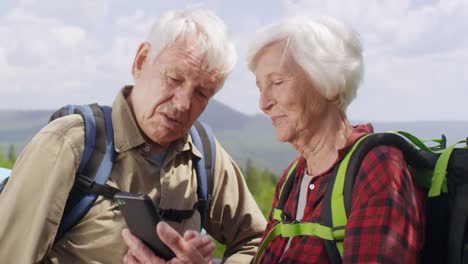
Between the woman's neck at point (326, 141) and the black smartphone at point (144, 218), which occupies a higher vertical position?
the woman's neck at point (326, 141)

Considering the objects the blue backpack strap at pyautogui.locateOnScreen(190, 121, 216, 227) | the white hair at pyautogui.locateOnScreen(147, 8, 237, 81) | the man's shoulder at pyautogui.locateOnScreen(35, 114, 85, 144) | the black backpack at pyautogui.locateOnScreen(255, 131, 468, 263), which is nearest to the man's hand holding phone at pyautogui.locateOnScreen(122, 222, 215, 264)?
the black backpack at pyautogui.locateOnScreen(255, 131, 468, 263)

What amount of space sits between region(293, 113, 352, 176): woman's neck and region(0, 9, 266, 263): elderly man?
20.8 inches

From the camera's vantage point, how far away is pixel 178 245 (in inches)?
67.6

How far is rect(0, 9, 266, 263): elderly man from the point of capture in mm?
2035

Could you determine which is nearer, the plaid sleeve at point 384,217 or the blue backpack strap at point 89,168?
the plaid sleeve at point 384,217

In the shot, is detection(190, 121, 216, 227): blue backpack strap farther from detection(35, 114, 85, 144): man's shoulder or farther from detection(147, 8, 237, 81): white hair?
detection(35, 114, 85, 144): man's shoulder

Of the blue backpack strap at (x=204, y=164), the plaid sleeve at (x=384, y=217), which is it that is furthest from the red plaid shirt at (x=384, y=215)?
the blue backpack strap at (x=204, y=164)

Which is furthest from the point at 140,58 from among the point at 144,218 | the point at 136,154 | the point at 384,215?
the point at 384,215

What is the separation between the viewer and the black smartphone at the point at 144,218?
1.73 meters

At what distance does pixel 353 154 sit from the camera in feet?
5.54

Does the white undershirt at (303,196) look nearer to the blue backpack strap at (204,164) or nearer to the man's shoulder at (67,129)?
the blue backpack strap at (204,164)

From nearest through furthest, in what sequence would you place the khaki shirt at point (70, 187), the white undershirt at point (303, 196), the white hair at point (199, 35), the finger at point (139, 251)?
the finger at point (139, 251), the white undershirt at point (303, 196), the khaki shirt at point (70, 187), the white hair at point (199, 35)

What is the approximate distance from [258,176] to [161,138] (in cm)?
221

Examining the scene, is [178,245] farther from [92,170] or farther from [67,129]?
[67,129]
